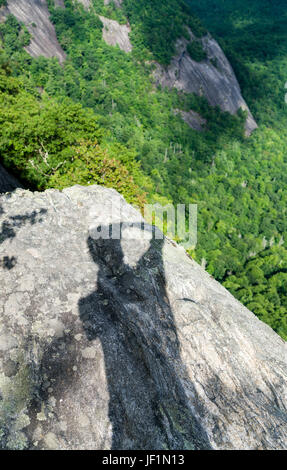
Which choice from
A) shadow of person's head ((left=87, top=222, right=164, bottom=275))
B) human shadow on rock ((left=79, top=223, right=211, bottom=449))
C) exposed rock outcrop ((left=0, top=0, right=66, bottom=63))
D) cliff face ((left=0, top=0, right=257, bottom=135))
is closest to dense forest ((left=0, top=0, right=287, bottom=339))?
→ exposed rock outcrop ((left=0, top=0, right=66, bottom=63))

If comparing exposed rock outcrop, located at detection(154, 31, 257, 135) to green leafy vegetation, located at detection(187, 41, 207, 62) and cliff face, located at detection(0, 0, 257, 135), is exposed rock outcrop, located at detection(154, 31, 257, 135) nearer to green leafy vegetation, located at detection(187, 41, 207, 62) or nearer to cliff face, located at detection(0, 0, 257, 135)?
cliff face, located at detection(0, 0, 257, 135)

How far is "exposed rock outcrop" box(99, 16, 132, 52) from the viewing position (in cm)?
11544

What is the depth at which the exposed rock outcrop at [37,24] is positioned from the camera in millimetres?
75688

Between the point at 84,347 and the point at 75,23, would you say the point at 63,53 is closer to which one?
the point at 75,23

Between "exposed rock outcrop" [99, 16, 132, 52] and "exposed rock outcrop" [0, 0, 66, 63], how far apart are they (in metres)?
31.4

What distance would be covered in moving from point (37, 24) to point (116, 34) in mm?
49462

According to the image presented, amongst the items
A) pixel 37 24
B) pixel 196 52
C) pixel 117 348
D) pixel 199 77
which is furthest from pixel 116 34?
pixel 117 348

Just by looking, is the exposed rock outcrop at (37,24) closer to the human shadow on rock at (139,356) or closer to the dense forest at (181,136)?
the dense forest at (181,136)

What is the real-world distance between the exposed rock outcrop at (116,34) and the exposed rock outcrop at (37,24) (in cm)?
3143

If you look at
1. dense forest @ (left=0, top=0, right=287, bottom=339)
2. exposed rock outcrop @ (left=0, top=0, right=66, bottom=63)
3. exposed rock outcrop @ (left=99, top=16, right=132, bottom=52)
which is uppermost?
exposed rock outcrop @ (left=99, top=16, right=132, bottom=52)

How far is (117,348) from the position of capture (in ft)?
25.5

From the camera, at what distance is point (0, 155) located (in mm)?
20500

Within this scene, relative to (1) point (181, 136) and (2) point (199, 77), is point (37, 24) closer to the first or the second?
(1) point (181, 136)

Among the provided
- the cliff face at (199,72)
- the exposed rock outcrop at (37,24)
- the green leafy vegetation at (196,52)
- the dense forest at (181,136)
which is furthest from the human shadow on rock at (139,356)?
the green leafy vegetation at (196,52)
